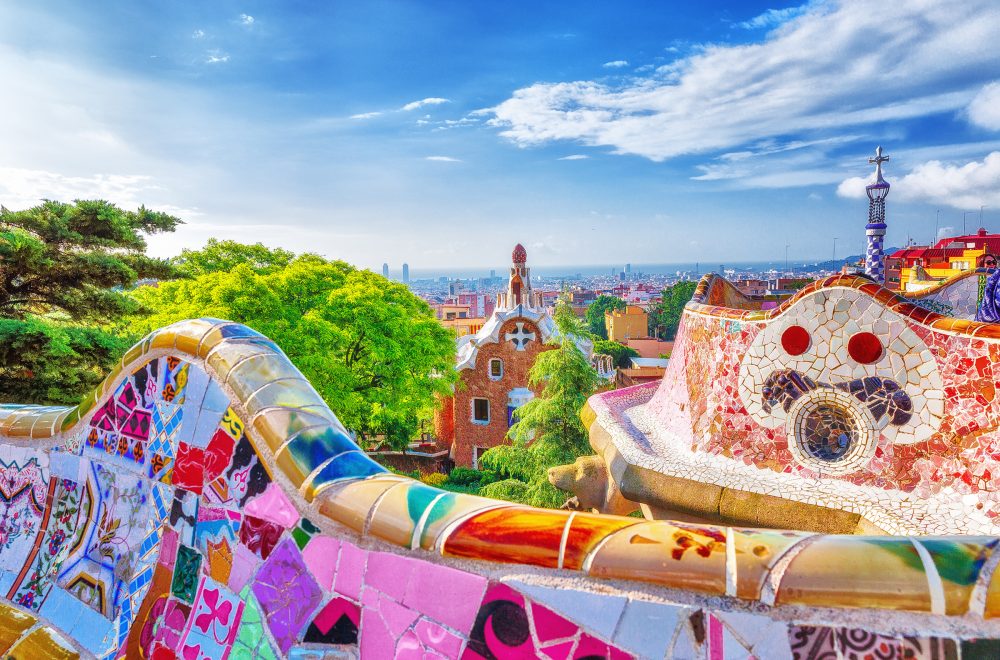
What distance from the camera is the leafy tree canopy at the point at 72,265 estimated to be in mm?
8672

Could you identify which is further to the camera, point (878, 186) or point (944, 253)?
point (944, 253)

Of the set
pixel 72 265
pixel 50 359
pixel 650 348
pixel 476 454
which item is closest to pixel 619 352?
pixel 650 348

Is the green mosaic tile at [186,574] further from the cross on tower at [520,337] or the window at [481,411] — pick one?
the window at [481,411]

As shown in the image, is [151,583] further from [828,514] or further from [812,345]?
[812,345]

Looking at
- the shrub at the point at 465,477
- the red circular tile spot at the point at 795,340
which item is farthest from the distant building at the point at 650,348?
the red circular tile spot at the point at 795,340

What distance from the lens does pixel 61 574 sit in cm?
286

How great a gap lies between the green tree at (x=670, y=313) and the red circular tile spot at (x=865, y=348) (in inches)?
2251

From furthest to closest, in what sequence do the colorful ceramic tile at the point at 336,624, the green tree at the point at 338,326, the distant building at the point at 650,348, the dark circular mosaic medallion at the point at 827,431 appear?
the distant building at the point at 650,348 < the green tree at the point at 338,326 < the dark circular mosaic medallion at the point at 827,431 < the colorful ceramic tile at the point at 336,624

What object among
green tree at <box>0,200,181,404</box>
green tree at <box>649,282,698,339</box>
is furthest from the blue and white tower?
green tree at <box>649,282,698,339</box>

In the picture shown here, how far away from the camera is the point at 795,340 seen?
207 inches

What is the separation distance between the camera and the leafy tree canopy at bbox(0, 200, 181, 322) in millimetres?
8672

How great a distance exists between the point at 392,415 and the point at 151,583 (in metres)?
12.1

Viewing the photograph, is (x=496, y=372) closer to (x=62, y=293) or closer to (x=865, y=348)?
(x=62, y=293)

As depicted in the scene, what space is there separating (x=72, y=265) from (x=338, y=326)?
6136mm
